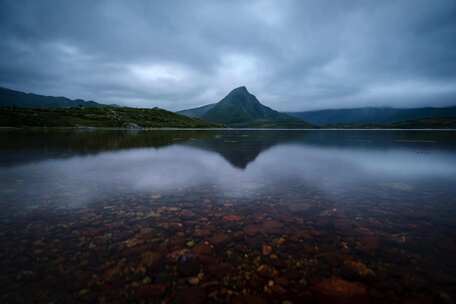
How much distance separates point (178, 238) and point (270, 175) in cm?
1279

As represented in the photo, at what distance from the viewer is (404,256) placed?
7.42 meters

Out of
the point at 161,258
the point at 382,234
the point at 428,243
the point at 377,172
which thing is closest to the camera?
the point at 161,258

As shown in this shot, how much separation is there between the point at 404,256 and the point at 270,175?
12.7 meters

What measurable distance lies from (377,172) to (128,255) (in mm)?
23241

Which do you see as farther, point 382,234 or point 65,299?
point 382,234

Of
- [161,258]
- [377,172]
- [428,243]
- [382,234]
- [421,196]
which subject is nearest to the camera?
[161,258]

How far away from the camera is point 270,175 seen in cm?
1986

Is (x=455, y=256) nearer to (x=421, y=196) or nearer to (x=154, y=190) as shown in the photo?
Answer: (x=421, y=196)

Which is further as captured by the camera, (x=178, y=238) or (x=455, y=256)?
(x=178, y=238)

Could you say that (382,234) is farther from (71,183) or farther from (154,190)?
(71,183)

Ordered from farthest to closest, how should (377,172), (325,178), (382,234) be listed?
1. (377,172)
2. (325,178)
3. (382,234)

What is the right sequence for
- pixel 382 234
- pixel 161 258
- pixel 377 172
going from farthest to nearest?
pixel 377 172, pixel 382 234, pixel 161 258

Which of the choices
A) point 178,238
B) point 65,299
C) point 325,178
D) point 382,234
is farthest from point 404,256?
point 325,178

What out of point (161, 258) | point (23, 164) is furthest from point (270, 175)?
point (23, 164)
